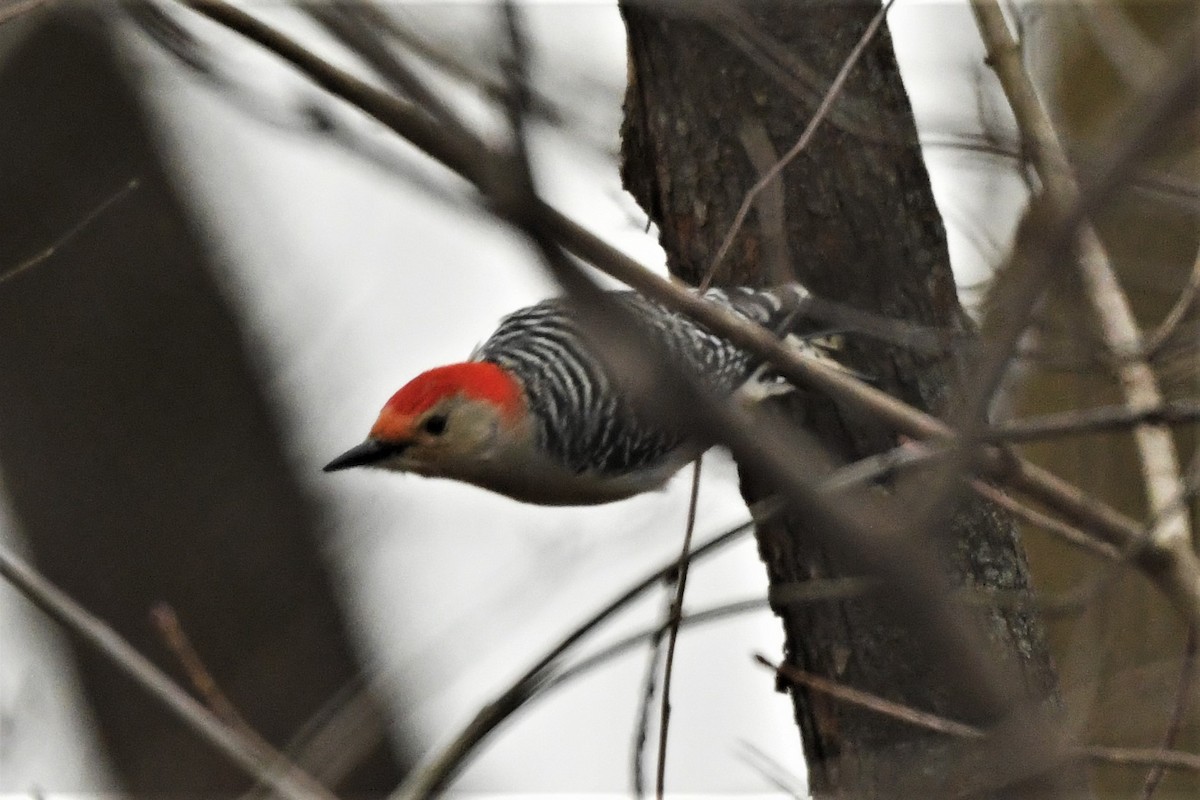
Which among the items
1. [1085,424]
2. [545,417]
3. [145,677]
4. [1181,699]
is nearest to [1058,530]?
[1181,699]

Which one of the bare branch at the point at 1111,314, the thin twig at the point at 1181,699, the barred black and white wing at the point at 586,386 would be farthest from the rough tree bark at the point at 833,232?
the thin twig at the point at 1181,699

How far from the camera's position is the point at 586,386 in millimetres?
4188

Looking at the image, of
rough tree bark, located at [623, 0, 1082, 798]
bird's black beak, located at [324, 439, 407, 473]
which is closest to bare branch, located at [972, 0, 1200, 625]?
rough tree bark, located at [623, 0, 1082, 798]

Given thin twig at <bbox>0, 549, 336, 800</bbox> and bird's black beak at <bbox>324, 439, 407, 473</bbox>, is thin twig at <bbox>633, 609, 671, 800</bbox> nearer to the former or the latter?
thin twig at <bbox>0, 549, 336, 800</bbox>

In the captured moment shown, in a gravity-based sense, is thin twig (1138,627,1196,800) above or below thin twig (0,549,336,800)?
above

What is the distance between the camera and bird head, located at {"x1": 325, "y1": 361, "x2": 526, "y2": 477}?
12.2 ft

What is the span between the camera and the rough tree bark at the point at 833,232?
3148 millimetres

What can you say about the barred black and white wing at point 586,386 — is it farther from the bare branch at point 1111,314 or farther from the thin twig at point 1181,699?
the thin twig at point 1181,699

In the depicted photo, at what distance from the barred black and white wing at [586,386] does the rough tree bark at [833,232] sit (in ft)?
1.24

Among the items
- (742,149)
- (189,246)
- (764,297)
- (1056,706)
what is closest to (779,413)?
(764,297)

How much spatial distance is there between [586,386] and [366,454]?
0.76 m

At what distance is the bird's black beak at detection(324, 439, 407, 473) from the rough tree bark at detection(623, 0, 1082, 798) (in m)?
0.87

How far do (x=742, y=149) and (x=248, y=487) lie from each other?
8.09ft

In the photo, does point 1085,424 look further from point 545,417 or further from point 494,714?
point 545,417
